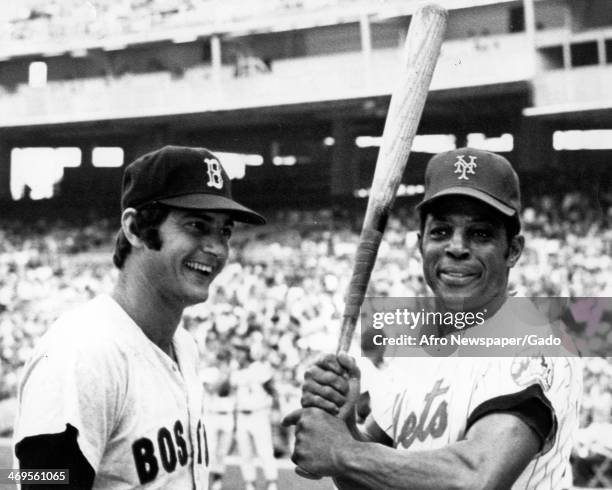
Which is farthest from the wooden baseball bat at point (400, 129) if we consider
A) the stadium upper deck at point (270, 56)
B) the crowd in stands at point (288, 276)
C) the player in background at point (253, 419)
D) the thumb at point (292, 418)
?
the stadium upper deck at point (270, 56)

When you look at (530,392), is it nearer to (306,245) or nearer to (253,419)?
(253,419)

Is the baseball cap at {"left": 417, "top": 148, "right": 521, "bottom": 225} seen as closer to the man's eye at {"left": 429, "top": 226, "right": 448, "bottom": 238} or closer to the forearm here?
the man's eye at {"left": 429, "top": 226, "right": 448, "bottom": 238}

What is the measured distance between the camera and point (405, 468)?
1.43 meters

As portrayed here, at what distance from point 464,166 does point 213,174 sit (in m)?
0.50

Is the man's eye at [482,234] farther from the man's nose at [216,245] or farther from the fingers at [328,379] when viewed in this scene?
the man's nose at [216,245]

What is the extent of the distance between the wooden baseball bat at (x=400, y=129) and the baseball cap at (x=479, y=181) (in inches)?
3.7

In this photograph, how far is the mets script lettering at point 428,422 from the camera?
1.55 m

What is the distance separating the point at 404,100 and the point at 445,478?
2.65 ft

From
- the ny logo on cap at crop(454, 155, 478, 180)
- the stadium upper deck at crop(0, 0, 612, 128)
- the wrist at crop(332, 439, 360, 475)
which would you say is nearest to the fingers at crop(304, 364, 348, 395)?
the wrist at crop(332, 439, 360, 475)

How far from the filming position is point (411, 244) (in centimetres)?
1039

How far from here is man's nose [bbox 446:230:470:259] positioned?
163 cm

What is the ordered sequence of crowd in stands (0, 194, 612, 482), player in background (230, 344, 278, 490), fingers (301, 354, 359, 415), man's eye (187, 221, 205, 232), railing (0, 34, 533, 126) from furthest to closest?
railing (0, 34, 533, 126) → crowd in stands (0, 194, 612, 482) → player in background (230, 344, 278, 490) → man's eye (187, 221, 205, 232) → fingers (301, 354, 359, 415)

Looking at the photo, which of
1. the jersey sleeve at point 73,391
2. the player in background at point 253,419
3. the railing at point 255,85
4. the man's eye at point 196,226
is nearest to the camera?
the jersey sleeve at point 73,391

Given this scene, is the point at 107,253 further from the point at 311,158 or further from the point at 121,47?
the point at 121,47
